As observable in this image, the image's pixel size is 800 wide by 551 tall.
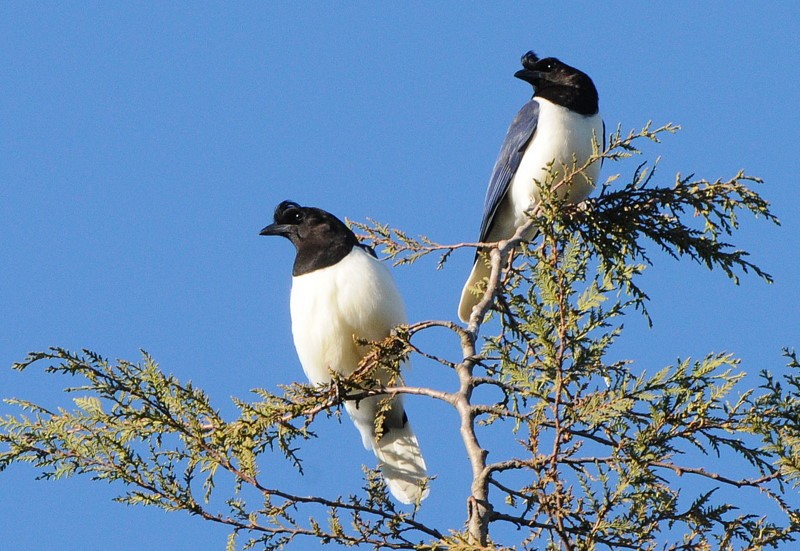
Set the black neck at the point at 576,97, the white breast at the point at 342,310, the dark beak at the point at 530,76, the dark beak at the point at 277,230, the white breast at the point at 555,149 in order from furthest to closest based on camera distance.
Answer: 1. the dark beak at the point at 530,76
2. the black neck at the point at 576,97
3. the white breast at the point at 555,149
4. the dark beak at the point at 277,230
5. the white breast at the point at 342,310

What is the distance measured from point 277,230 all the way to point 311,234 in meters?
0.27

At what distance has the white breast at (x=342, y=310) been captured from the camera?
645cm

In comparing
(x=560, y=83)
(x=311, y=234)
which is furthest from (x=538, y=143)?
(x=311, y=234)

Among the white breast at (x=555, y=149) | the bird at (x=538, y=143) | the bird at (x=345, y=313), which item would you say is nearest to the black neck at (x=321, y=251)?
the bird at (x=345, y=313)

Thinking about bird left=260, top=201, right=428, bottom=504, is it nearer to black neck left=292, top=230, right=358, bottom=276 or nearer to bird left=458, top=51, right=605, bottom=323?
black neck left=292, top=230, right=358, bottom=276

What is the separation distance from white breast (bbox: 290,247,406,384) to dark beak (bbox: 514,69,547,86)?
192cm

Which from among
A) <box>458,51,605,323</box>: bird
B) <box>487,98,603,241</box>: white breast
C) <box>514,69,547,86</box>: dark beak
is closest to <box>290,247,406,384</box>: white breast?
<box>458,51,605,323</box>: bird

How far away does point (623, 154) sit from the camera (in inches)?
212

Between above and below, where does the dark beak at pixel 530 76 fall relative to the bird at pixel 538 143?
above

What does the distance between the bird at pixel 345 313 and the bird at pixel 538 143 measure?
2.48 feet

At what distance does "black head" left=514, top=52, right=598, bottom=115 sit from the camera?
7629mm

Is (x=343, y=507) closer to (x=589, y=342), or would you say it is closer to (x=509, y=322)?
(x=589, y=342)

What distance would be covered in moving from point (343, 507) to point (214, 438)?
23.2 inches

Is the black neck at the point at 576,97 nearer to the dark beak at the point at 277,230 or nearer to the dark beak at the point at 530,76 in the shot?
the dark beak at the point at 530,76
